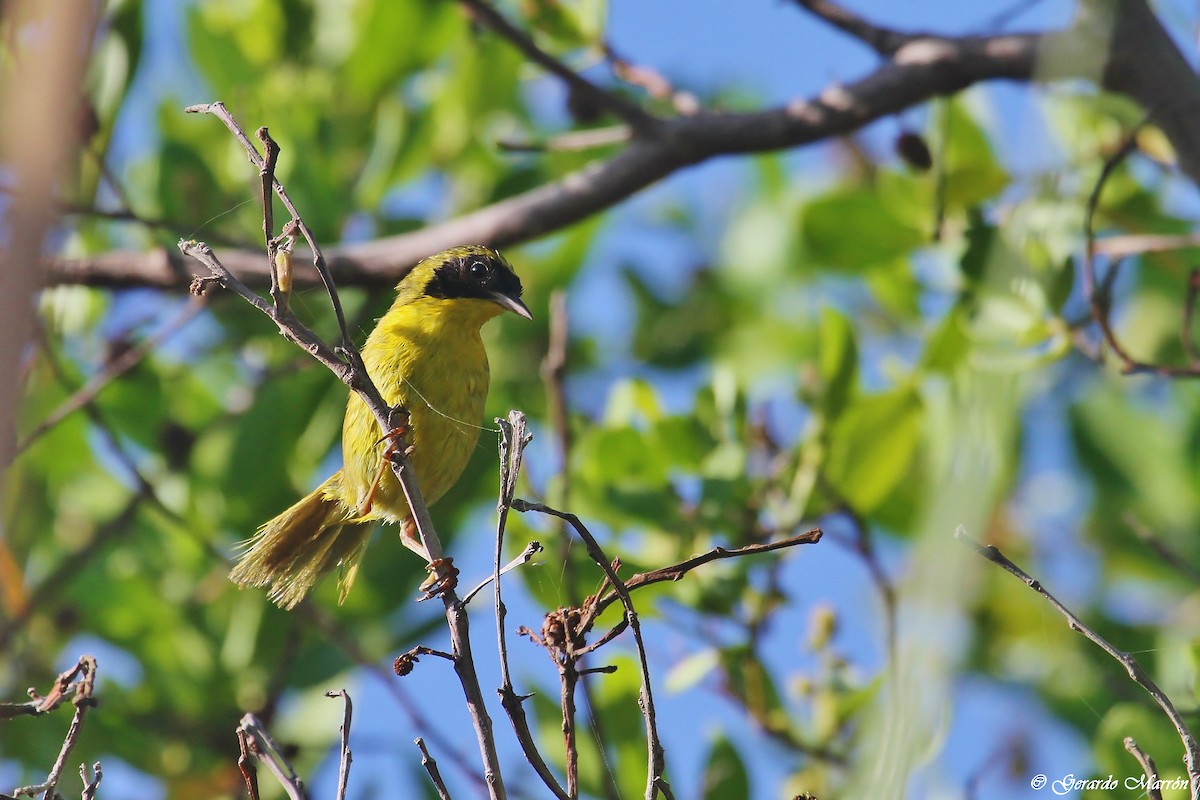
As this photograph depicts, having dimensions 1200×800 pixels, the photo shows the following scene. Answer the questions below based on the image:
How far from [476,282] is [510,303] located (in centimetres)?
18

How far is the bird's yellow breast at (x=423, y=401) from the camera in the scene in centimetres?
365

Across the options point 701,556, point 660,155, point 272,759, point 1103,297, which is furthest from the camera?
point 660,155

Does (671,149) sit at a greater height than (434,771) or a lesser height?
greater

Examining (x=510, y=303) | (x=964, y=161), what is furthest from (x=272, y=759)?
(x=964, y=161)

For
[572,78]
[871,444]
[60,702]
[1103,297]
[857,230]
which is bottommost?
[60,702]

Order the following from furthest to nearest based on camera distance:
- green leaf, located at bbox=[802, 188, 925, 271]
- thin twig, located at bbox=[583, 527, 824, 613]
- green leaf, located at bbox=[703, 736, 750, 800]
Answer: green leaf, located at bbox=[802, 188, 925, 271], green leaf, located at bbox=[703, 736, 750, 800], thin twig, located at bbox=[583, 527, 824, 613]

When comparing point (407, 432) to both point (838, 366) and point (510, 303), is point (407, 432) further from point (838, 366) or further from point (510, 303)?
point (838, 366)

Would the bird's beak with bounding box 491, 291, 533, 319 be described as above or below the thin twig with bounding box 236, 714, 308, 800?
above

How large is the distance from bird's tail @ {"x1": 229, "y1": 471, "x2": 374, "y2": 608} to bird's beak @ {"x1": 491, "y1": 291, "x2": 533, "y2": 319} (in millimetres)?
731

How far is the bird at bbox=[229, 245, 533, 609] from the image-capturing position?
368 cm

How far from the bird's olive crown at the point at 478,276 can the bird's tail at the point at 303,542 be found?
2.41 feet

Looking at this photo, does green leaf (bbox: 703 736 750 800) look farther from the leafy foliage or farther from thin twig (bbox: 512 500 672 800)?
thin twig (bbox: 512 500 672 800)

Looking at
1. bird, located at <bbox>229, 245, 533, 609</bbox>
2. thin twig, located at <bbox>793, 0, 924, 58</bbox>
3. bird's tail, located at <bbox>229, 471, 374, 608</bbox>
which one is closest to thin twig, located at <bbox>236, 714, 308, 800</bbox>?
bird, located at <bbox>229, 245, 533, 609</bbox>

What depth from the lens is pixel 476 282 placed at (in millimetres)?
4246
